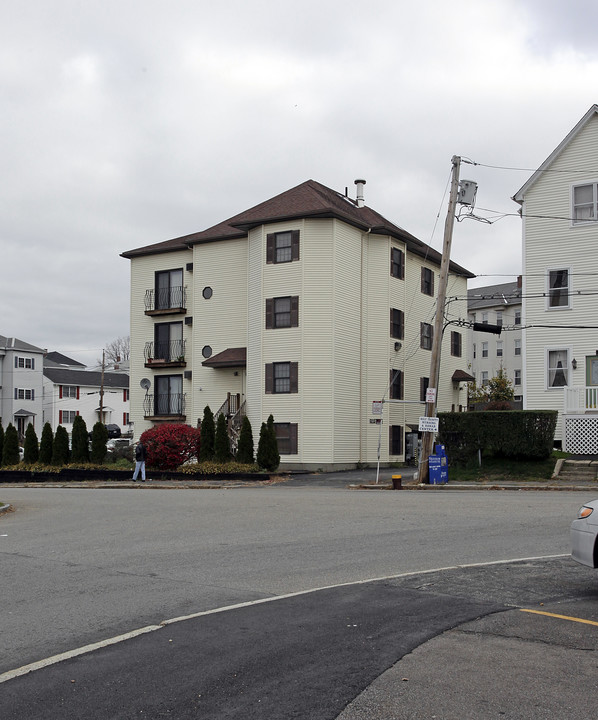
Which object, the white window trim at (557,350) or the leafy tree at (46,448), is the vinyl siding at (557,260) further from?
the leafy tree at (46,448)

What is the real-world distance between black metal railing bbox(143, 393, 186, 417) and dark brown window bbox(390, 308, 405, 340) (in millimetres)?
11581

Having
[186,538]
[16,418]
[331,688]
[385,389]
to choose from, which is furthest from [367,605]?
[16,418]

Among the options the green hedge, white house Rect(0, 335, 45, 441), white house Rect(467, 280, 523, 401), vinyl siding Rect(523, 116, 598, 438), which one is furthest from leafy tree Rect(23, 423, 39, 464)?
white house Rect(467, 280, 523, 401)

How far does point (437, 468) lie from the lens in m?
27.9

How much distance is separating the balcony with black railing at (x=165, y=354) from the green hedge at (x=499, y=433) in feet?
53.0

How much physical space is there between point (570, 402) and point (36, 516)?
21.6 metres

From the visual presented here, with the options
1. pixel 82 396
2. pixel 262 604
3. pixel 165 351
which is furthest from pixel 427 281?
pixel 82 396

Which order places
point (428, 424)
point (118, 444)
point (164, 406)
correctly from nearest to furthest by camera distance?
point (428, 424) → point (164, 406) → point (118, 444)

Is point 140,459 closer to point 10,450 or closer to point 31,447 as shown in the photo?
point 31,447

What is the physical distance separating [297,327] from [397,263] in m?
7.17

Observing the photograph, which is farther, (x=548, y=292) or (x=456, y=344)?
(x=456, y=344)

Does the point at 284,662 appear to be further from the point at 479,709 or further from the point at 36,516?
the point at 36,516

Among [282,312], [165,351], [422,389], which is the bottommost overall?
[422,389]

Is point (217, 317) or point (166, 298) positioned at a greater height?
point (166, 298)
